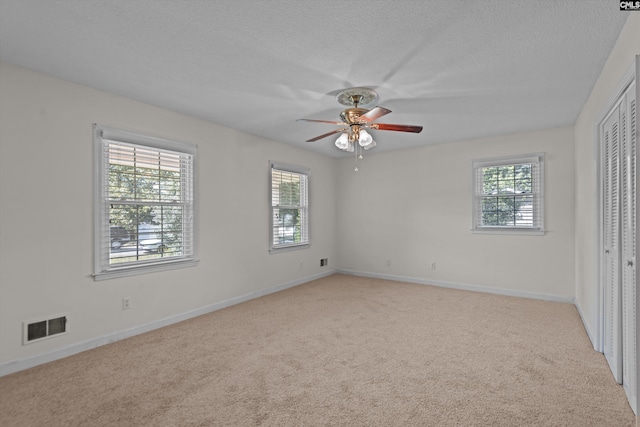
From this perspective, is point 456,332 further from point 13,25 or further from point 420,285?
point 13,25

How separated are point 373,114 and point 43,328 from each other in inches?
137

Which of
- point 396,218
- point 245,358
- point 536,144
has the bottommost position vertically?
point 245,358

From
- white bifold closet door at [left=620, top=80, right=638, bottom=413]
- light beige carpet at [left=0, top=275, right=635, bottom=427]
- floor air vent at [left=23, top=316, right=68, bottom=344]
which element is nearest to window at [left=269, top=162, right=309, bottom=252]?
light beige carpet at [left=0, top=275, right=635, bottom=427]

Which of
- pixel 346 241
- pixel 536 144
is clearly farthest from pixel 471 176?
pixel 346 241

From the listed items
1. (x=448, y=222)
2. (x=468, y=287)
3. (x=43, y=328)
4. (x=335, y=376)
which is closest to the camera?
(x=335, y=376)

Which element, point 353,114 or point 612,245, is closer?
point 612,245

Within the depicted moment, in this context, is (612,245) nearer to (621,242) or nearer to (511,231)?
(621,242)

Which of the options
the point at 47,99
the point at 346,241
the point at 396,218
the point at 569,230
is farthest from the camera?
the point at 346,241

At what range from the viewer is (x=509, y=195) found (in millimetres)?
4969

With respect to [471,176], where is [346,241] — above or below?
below

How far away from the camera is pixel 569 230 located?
4531mm

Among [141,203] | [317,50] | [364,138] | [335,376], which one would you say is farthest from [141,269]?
[317,50]

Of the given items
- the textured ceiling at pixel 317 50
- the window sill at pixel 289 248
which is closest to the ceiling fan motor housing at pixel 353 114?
the textured ceiling at pixel 317 50

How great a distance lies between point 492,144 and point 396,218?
78.7 inches
